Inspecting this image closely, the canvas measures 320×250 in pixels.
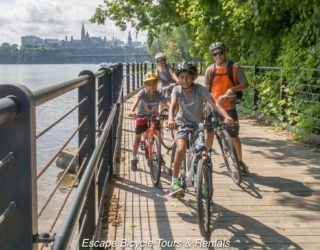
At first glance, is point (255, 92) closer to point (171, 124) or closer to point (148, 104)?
point (148, 104)

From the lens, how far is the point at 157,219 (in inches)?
208

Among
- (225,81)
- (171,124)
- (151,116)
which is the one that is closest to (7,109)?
(171,124)

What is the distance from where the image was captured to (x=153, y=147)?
6973mm

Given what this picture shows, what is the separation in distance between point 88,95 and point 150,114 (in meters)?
2.74

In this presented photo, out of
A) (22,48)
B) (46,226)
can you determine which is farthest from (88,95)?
(22,48)

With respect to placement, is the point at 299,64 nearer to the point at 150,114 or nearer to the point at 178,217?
the point at 150,114

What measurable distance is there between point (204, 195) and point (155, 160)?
213 cm

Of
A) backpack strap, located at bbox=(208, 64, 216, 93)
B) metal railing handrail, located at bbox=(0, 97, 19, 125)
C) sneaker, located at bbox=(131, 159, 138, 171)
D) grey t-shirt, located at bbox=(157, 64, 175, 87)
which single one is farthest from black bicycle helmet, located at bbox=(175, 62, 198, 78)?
grey t-shirt, located at bbox=(157, 64, 175, 87)

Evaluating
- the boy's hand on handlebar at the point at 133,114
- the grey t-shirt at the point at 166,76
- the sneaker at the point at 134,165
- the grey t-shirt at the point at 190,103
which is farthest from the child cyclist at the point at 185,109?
the grey t-shirt at the point at 166,76

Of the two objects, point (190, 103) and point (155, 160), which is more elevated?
point (190, 103)

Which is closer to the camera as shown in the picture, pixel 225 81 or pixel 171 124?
pixel 171 124

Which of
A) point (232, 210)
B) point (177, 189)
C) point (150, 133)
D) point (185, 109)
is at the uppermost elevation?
point (185, 109)

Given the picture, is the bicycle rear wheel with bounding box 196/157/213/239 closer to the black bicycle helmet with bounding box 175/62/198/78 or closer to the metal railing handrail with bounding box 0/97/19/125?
the black bicycle helmet with bounding box 175/62/198/78

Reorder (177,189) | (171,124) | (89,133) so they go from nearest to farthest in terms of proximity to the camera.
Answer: (89,133), (171,124), (177,189)
